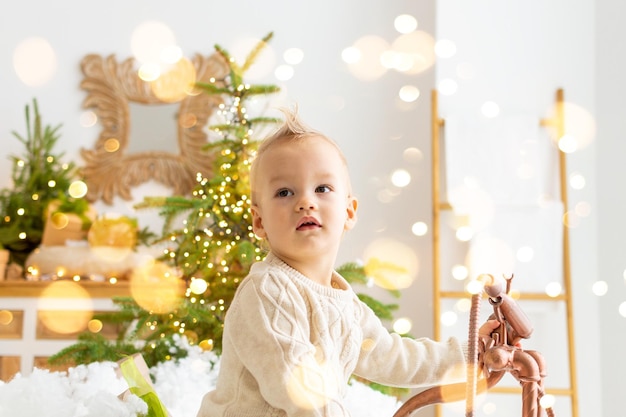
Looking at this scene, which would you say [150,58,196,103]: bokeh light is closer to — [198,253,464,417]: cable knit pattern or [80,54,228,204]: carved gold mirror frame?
[80,54,228,204]: carved gold mirror frame

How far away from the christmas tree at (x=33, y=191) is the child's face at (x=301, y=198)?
263 cm

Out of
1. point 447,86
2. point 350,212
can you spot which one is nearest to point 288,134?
point 350,212

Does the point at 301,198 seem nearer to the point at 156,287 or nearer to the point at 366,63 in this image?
the point at 156,287

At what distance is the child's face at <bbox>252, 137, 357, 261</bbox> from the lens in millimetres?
947

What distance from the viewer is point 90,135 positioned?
370 cm

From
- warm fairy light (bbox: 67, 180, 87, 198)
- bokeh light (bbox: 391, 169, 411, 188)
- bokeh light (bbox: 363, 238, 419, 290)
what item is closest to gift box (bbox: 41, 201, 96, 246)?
warm fairy light (bbox: 67, 180, 87, 198)

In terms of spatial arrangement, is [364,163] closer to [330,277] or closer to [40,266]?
[40,266]

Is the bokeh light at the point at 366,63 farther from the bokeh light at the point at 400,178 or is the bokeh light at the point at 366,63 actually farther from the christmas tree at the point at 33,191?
the christmas tree at the point at 33,191

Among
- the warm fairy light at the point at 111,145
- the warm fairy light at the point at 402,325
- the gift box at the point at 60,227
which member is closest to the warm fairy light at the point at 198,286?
the gift box at the point at 60,227

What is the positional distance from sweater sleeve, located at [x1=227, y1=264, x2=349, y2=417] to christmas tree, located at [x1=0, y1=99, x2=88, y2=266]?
267 cm

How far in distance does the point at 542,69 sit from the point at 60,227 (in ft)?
7.15

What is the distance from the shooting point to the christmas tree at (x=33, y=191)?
3.43m

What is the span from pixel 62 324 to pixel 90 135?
3.25 feet

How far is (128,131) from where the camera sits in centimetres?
370
